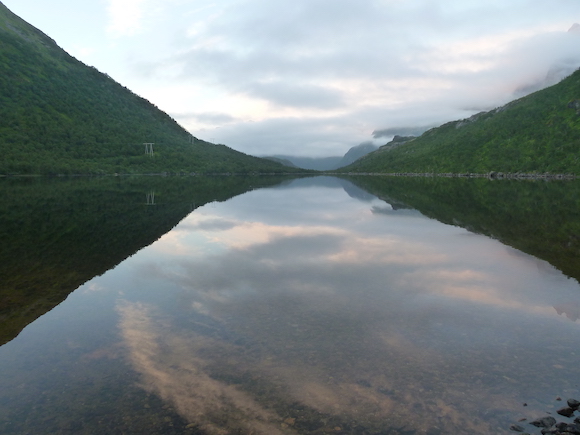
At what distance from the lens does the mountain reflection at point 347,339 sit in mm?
8953

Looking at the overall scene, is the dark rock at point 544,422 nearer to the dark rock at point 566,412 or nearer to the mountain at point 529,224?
the dark rock at point 566,412

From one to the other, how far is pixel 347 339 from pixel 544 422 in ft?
17.4

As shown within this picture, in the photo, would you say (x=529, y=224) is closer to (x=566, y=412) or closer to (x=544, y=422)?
(x=566, y=412)

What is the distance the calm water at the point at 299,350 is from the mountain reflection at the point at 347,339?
2.0 inches

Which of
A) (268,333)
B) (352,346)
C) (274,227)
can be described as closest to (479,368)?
(352,346)

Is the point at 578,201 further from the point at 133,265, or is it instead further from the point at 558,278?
the point at 133,265

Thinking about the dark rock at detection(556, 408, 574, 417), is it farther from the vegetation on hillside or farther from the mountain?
the vegetation on hillside

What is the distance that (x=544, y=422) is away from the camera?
8484mm

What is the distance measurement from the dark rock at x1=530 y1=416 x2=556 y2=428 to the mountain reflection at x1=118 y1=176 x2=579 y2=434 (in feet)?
1.18

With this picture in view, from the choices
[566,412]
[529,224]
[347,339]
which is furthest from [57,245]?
[529,224]

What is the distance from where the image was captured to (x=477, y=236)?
30.8 m

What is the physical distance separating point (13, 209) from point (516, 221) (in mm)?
49927

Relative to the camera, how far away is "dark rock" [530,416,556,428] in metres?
8.45

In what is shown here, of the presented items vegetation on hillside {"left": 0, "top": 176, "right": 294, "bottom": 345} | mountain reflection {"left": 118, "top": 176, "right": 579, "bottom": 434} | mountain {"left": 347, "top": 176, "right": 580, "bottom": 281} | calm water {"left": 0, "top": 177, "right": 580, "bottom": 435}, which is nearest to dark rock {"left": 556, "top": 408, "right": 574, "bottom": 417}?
calm water {"left": 0, "top": 177, "right": 580, "bottom": 435}
